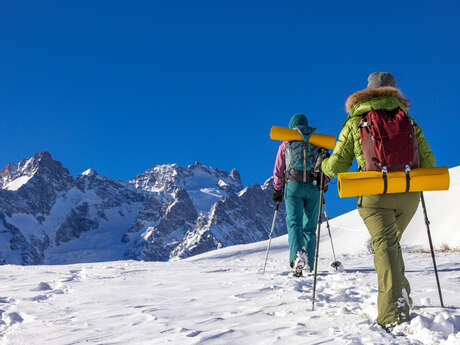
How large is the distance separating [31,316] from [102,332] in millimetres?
1190

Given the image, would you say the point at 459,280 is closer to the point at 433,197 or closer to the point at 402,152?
the point at 402,152

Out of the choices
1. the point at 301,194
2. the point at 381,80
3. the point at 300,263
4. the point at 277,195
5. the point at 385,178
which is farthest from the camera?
the point at 277,195

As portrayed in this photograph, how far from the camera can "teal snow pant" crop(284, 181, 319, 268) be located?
6.73 metres

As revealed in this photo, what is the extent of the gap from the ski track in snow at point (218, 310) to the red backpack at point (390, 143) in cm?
128

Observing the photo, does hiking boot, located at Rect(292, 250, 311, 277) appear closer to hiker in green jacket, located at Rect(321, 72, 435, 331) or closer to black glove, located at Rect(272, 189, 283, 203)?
black glove, located at Rect(272, 189, 283, 203)

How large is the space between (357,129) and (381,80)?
0.66m

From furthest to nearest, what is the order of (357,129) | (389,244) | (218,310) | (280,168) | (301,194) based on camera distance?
(280,168) < (301,194) < (218,310) < (357,129) < (389,244)

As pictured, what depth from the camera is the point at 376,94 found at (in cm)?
380

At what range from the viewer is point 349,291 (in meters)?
5.00

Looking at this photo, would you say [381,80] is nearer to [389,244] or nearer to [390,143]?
[390,143]

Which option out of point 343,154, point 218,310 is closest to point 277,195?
point 218,310

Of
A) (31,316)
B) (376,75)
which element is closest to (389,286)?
(376,75)

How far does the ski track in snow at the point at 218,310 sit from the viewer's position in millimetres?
3342

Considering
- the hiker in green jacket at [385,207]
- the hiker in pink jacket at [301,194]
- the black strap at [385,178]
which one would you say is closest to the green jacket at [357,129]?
the hiker in green jacket at [385,207]
